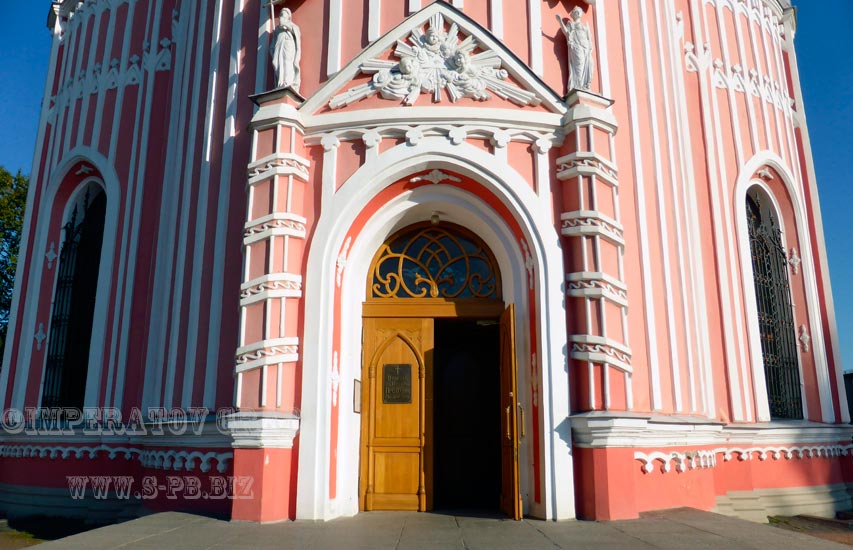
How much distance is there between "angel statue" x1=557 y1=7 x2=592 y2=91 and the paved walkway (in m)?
4.65

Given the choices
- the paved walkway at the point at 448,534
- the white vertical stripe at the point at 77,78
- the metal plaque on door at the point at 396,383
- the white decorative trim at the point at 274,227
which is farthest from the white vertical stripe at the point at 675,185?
the white vertical stripe at the point at 77,78

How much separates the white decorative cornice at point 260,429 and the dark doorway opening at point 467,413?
3148 millimetres

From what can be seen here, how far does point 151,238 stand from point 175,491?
395 centimetres

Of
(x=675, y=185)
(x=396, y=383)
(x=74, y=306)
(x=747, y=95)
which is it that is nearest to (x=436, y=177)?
(x=396, y=383)

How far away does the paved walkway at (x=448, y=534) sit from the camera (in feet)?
18.3

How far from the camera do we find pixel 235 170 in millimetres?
8430

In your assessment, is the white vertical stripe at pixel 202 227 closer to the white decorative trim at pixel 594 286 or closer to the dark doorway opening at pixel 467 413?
the dark doorway opening at pixel 467 413

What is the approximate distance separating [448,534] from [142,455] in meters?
4.22

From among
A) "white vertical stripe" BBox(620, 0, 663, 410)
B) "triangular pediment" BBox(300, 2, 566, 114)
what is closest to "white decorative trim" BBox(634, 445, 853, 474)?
"white vertical stripe" BBox(620, 0, 663, 410)

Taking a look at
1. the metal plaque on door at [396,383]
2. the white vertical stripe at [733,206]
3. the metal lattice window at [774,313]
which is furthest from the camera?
the metal lattice window at [774,313]

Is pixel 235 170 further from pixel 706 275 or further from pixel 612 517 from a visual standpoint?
pixel 706 275

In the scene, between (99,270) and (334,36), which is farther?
(99,270)

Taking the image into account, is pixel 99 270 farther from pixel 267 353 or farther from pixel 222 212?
pixel 267 353

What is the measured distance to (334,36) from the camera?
8336 millimetres
